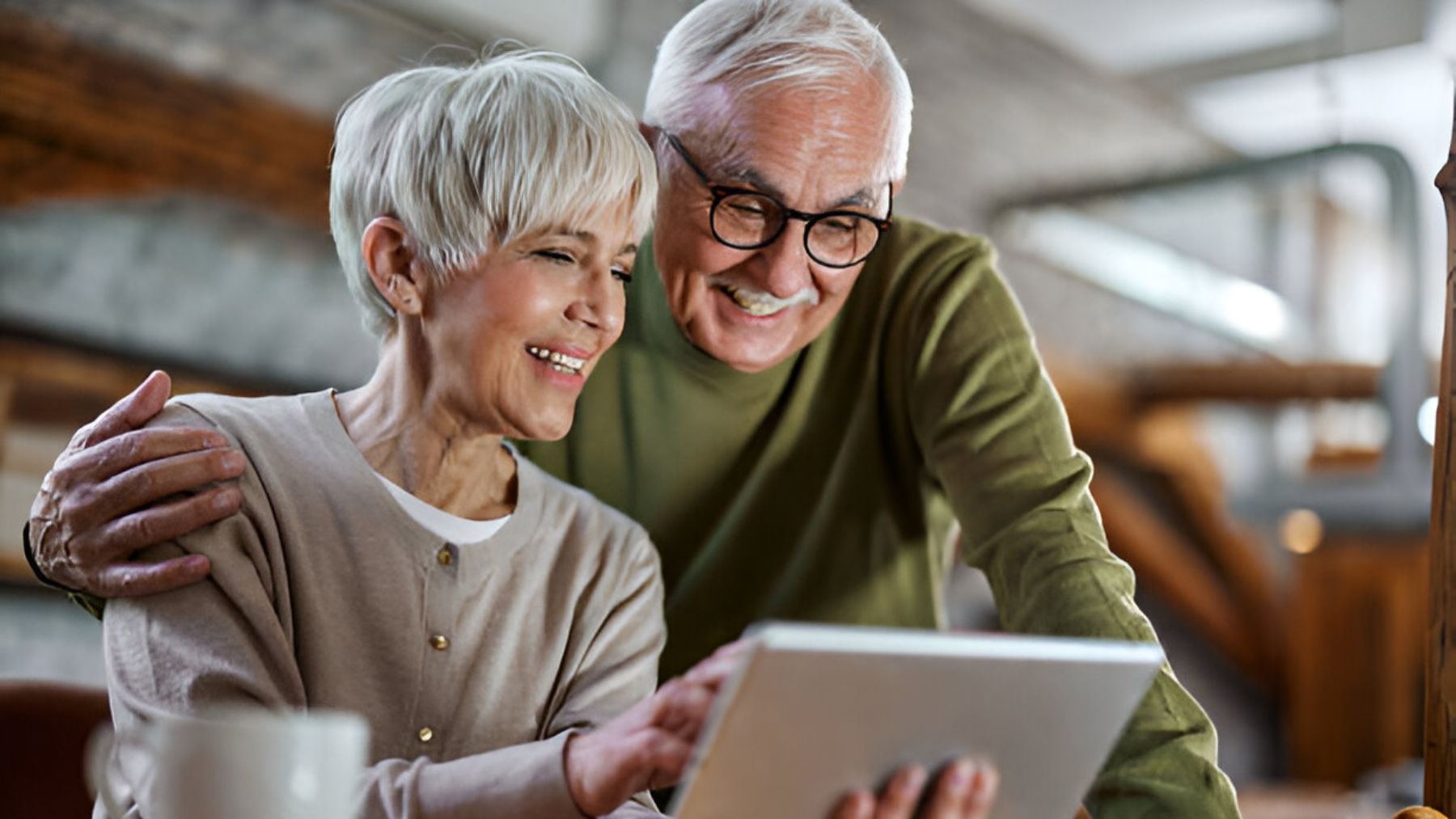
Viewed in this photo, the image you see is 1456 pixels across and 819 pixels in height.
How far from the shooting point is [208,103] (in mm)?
3193

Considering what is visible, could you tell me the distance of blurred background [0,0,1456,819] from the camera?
306 centimetres

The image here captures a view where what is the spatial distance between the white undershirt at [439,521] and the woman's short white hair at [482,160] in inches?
6.7

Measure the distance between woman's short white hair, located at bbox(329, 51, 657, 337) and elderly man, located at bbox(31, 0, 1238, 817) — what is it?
227 mm

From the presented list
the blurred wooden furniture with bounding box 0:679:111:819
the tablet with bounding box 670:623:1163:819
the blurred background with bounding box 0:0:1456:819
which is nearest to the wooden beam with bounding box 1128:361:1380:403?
the blurred background with bounding box 0:0:1456:819

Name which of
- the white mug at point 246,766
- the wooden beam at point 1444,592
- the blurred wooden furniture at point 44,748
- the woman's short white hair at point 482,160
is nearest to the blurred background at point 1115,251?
the blurred wooden furniture at point 44,748

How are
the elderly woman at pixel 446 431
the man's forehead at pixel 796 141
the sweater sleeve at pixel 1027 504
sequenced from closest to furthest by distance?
1. the elderly woman at pixel 446 431
2. the sweater sleeve at pixel 1027 504
3. the man's forehead at pixel 796 141

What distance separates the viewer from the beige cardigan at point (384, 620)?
3.55 ft

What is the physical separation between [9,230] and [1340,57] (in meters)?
5.19

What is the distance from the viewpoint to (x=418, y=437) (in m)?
1.28

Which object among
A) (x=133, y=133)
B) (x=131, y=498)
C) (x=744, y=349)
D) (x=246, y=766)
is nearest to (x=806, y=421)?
(x=744, y=349)

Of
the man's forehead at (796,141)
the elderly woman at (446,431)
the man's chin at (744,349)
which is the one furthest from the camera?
the man's chin at (744,349)

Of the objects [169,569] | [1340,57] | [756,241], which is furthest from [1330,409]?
[169,569]

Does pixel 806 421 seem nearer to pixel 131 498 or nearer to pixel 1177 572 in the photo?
pixel 131 498

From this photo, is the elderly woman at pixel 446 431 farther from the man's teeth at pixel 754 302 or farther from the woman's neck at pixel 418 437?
the man's teeth at pixel 754 302
